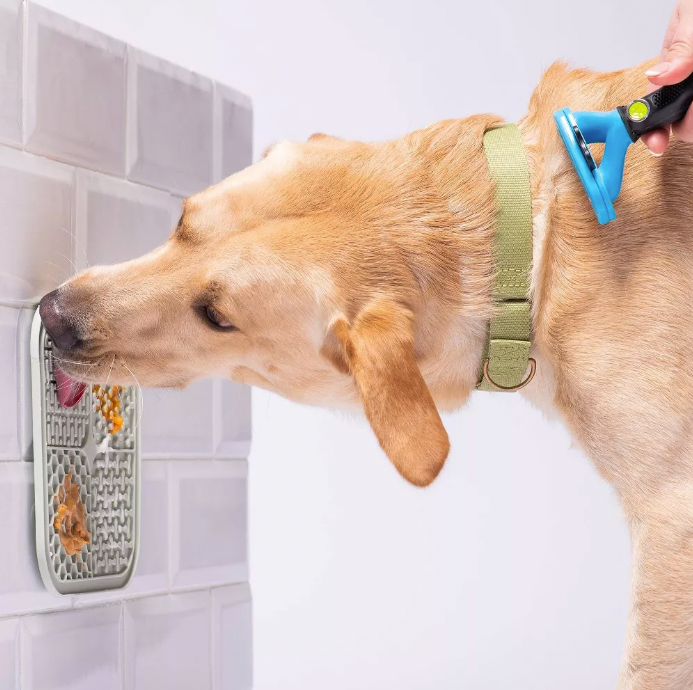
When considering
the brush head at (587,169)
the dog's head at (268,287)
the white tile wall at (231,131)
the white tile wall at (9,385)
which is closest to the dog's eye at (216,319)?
the dog's head at (268,287)

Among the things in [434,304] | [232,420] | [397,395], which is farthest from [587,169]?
[232,420]

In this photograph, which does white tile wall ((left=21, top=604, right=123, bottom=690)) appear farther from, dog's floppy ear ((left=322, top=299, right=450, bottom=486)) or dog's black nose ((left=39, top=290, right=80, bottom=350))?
dog's floppy ear ((left=322, top=299, right=450, bottom=486))

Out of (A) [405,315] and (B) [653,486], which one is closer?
(B) [653,486]

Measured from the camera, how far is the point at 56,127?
6.27 ft

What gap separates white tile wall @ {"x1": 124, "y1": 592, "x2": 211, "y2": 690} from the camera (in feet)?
6.77

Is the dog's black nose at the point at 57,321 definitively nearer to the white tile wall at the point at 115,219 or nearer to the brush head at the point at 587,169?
the white tile wall at the point at 115,219

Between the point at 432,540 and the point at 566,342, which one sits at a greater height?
the point at 566,342

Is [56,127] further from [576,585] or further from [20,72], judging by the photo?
[576,585]

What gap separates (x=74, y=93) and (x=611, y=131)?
976mm

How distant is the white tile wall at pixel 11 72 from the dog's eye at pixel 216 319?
0.44 metres

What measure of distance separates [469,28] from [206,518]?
265 centimetres

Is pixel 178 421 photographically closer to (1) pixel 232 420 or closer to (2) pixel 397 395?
(1) pixel 232 420

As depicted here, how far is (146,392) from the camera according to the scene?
82.9 inches

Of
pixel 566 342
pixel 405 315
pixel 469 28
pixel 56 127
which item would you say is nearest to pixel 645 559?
pixel 566 342
